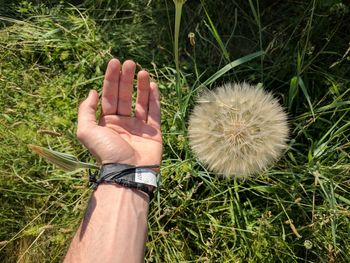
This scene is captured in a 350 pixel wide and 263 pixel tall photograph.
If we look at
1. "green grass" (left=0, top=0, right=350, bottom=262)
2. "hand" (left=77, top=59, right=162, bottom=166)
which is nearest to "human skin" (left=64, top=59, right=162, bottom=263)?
"hand" (left=77, top=59, right=162, bottom=166)

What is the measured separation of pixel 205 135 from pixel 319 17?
37.2 inches

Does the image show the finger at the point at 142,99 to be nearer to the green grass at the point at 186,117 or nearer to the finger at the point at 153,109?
the finger at the point at 153,109

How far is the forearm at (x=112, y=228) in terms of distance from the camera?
5.57 feet

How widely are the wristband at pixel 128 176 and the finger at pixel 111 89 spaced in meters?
0.30

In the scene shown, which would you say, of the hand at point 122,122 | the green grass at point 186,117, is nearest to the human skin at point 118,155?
the hand at point 122,122

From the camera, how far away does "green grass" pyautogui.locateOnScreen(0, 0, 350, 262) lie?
84.7 inches

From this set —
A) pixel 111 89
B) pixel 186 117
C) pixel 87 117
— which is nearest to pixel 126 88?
pixel 111 89

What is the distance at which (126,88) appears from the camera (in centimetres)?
198

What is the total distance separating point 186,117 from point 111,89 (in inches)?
22.9

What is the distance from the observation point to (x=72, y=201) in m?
2.45

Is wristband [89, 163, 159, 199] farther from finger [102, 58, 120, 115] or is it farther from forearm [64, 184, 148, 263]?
finger [102, 58, 120, 115]

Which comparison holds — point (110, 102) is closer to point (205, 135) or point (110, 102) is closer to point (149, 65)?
point (205, 135)

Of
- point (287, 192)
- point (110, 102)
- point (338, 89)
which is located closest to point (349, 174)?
point (287, 192)

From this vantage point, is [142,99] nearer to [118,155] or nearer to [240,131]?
[118,155]
